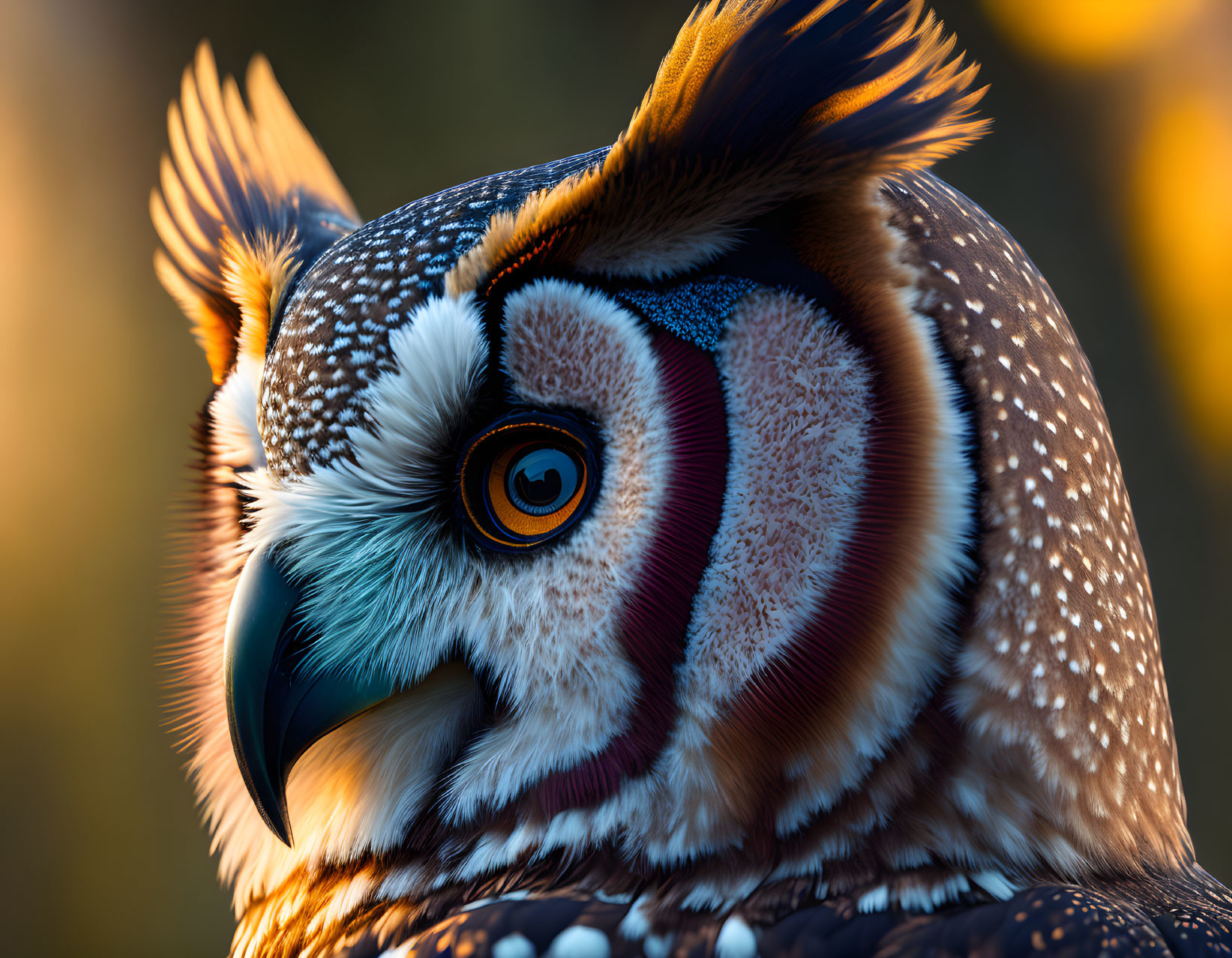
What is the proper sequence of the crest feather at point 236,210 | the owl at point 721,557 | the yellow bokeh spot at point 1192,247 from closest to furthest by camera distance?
the owl at point 721,557
the crest feather at point 236,210
the yellow bokeh spot at point 1192,247

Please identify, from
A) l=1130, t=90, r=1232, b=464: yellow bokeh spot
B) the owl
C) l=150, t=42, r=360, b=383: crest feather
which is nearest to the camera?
the owl

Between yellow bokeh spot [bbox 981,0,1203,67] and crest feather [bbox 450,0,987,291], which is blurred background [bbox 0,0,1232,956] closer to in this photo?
yellow bokeh spot [bbox 981,0,1203,67]

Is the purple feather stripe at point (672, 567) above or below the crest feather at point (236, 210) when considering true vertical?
below

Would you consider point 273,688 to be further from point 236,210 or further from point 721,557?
point 236,210

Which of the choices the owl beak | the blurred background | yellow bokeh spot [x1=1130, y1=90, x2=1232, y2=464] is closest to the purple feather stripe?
the owl beak

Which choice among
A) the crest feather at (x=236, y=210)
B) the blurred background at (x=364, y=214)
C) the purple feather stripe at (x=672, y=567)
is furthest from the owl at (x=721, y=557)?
Answer: the blurred background at (x=364, y=214)

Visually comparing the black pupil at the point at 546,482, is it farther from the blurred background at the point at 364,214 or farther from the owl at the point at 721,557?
the blurred background at the point at 364,214
